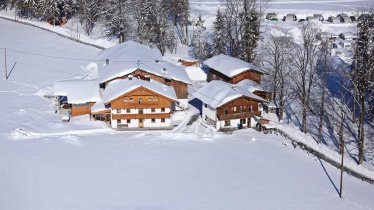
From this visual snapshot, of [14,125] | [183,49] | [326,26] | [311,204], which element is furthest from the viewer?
[326,26]

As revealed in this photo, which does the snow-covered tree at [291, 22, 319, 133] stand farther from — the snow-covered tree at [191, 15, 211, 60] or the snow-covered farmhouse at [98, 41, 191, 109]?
the snow-covered tree at [191, 15, 211, 60]

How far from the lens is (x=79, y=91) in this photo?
179 feet

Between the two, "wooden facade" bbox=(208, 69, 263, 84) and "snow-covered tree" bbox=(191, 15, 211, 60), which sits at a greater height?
"snow-covered tree" bbox=(191, 15, 211, 60)

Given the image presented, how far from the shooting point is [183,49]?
85.5 m

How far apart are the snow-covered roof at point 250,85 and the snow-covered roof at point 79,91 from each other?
16.9 m

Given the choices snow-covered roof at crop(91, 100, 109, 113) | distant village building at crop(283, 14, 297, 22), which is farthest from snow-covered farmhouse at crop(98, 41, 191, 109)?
distant village building at crop(283, 14, 297, 22)

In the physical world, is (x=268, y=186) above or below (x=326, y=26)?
below

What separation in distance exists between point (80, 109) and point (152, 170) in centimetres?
1474

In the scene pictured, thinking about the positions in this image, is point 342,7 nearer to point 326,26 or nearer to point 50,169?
point 326,26

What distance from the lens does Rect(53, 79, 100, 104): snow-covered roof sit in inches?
2093

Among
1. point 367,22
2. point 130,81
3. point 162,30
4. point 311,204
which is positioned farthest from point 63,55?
point 311,204

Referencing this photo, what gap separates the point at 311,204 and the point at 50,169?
21069 millimetres

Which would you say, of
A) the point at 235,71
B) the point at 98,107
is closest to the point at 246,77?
the point at 235,71

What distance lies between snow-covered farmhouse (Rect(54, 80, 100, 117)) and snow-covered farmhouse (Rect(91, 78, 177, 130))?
164cm
